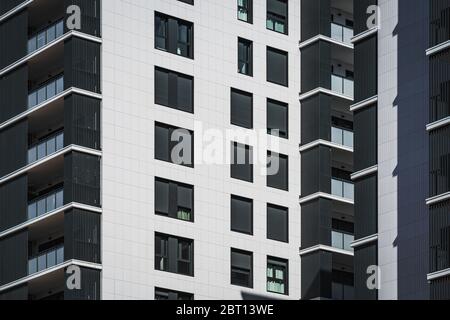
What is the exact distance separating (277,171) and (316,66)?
7.05m

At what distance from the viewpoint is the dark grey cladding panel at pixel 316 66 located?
107 metres

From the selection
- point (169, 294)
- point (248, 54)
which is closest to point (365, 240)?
point (169, 294)

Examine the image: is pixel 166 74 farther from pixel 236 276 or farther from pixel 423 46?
pixel 423 46

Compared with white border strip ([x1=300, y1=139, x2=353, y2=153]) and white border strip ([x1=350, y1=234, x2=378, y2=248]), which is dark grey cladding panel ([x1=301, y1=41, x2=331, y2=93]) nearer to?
white border strip ([x1=300, y1=139, x2=353, y2=153])

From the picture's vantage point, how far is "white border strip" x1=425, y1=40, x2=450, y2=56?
83812 mm

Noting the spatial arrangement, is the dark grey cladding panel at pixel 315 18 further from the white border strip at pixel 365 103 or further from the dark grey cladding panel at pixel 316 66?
the white border strip at pixel 365 103

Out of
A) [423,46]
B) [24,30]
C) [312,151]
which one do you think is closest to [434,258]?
[423,46]

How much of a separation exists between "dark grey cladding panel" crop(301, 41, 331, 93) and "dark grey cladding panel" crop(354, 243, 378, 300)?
22.6m

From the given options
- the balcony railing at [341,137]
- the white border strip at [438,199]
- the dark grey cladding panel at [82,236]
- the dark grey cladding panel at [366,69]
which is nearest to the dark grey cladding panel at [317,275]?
the balcony railing at [341,137]

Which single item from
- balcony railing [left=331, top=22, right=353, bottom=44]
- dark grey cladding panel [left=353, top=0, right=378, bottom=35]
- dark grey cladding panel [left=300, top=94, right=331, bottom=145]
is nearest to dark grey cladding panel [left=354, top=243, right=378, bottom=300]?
dark grey cladding panel [left=353, top=0, right=378, bottom=35]

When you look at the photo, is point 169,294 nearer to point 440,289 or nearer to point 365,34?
point 365,34

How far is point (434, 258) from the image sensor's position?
81562 mm

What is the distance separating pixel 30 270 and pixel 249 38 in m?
19.0
